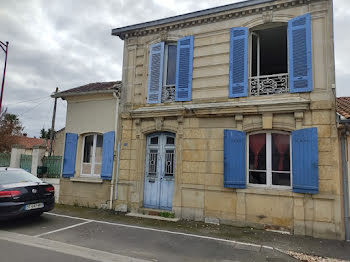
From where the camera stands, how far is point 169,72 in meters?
9.21

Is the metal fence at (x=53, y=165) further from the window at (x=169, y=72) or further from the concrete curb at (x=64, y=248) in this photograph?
the window at (x=169, y=72)

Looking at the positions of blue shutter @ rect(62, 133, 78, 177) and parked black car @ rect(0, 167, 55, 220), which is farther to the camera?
blue shutter @ rect(62, 133, 78, 177)

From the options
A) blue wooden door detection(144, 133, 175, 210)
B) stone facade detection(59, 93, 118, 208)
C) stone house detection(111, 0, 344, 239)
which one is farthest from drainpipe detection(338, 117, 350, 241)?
stone facade detection(59, 93, 118, 208)

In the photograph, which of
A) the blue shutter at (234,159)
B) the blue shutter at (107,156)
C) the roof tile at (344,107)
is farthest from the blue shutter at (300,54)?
the blue shutter at (107,156)

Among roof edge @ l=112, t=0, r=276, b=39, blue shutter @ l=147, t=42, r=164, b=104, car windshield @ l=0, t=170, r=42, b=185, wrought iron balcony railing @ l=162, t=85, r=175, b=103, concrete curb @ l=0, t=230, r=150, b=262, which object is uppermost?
roof edge @ l=112, t=0, r=276, b=39

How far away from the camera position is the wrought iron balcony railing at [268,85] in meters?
7.36

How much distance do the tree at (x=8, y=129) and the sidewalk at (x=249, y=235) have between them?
20128mm

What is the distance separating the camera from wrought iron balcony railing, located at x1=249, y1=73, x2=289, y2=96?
7.36 m

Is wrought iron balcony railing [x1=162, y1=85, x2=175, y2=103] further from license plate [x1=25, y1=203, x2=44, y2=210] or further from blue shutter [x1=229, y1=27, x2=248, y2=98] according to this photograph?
license plate [x1=25, y1=203, x2=44, y2=210]

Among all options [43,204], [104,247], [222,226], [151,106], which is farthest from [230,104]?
[43,204]

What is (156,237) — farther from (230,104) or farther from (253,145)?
(230,104)

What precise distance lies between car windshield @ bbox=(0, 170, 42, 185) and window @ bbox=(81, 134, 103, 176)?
8.56ft

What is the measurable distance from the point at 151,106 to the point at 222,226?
446 centimetres

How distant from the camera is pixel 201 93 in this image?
830cm
